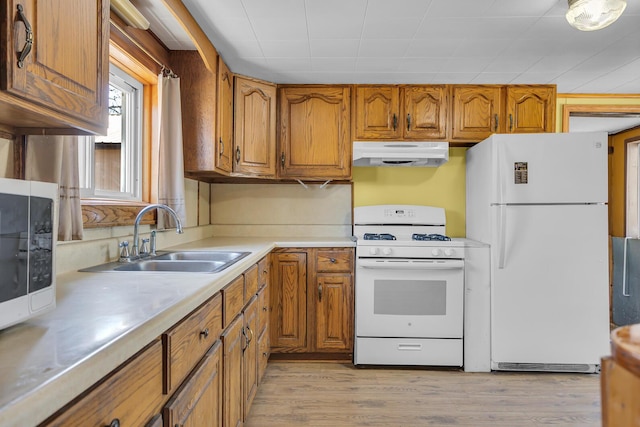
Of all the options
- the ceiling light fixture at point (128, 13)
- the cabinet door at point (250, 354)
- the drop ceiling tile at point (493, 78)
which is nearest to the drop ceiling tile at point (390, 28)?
the drop ceiling tile at point (493, 78)

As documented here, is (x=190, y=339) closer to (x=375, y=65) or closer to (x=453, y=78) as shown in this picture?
(x=375, y=65)

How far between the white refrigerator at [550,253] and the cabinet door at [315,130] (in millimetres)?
1135

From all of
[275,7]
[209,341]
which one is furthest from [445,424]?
[275,7]

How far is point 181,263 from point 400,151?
1.80 meters

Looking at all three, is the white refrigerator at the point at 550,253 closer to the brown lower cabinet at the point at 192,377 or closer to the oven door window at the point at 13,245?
the brown lower cabinet at the point at 192,377

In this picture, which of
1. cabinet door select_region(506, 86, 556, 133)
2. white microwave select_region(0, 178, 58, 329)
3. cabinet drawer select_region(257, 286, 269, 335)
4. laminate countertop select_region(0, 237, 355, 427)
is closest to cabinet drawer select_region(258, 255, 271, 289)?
cabinet drawer select_region(257, 286, 269, 335)

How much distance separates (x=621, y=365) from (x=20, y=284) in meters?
1.00

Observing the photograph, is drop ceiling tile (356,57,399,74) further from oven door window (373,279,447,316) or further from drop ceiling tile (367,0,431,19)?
oven door window (373,279,447,316)

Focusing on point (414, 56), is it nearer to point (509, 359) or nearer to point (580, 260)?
point (580, 260)

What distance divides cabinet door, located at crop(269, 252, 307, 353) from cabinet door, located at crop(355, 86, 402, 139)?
1107 millimetres

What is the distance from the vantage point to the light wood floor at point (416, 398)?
2.13 meters

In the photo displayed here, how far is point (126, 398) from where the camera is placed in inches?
30.5

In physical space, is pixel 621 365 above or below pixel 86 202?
below

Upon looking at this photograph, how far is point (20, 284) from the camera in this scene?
31.5 inches
